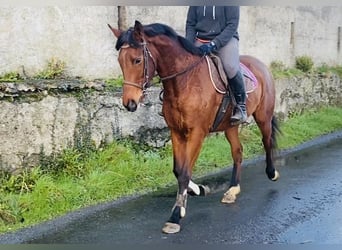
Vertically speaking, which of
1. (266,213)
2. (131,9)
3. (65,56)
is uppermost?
(131,9)

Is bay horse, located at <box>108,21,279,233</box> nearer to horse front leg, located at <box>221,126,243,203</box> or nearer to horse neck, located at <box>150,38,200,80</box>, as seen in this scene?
horse neck, located at <box>150,38,200,80</box>

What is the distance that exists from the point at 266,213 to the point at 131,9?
5.94ft

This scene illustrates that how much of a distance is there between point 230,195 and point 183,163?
567 millimetres

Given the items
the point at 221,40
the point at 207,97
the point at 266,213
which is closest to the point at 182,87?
the point at 207,97

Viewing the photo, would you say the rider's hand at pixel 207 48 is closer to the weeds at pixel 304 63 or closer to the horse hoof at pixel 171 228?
the horse hoof at pixel 171 228

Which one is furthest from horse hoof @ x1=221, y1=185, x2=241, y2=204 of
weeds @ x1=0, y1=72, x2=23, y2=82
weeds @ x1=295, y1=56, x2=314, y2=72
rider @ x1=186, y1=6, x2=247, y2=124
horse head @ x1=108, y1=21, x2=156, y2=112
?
weeds @ x1=295, y1=56, x2=314, y2=72

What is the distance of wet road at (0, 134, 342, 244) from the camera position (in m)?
2.85

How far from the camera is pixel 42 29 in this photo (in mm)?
3723

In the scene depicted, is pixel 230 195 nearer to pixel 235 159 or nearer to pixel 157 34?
pixel 235 159

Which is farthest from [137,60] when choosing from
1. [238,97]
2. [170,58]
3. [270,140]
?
[270,140]

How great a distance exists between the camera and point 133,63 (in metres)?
2.68

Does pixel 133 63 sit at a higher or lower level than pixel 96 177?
higher

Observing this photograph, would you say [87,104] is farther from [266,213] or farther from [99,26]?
[266,213]

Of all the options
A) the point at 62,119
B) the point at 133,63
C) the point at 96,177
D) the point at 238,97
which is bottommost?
the point at 96,177
